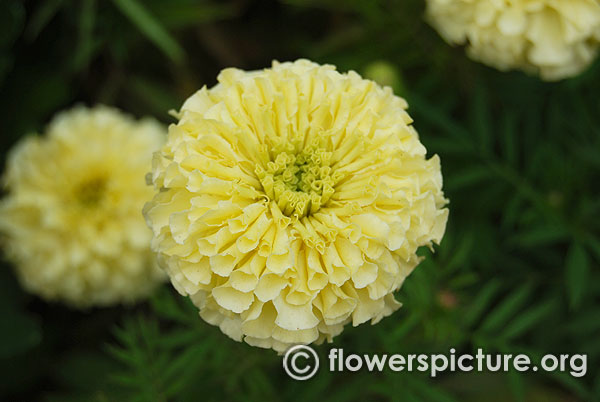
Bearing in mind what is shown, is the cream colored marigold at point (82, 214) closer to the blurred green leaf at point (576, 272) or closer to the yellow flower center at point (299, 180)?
the yellow flower center at point (299, 180)

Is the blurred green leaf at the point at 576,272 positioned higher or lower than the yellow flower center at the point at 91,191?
lower

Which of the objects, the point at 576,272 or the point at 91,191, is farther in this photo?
the point at 91,191

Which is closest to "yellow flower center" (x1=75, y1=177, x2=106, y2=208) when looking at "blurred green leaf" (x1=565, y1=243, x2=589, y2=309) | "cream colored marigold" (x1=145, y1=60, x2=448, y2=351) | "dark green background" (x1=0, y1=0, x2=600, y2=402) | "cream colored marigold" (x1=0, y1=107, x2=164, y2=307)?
"cream colored marigold" (x1=0, y1=107, x2=164, y2=307)

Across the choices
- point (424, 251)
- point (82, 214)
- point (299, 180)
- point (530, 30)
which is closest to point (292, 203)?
point (299, 180)

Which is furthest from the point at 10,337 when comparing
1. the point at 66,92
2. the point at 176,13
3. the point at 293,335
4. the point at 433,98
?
the point at 433,98

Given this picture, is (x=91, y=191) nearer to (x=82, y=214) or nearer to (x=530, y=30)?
(x=82, y=214)

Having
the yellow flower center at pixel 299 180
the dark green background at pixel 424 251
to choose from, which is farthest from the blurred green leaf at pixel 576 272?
the yellow flower center at pixel 299 180
